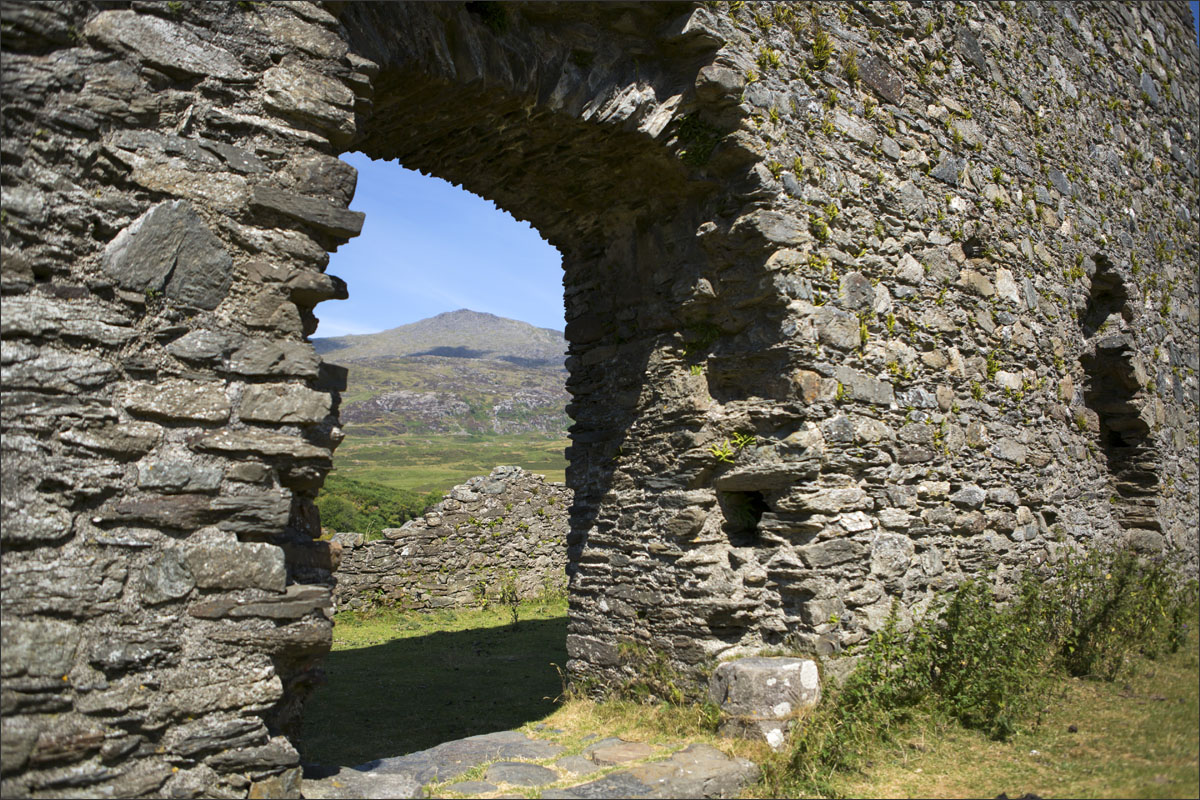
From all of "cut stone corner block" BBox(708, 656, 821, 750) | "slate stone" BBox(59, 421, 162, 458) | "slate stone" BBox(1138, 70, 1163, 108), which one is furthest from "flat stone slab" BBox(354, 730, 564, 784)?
"slate stone" BBox(1138, 70, 1163, 108)

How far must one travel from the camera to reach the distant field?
2096 inches

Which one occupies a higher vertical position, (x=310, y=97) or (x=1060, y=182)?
(x=1060, y=182)

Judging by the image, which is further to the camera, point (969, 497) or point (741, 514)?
point (969, 497)

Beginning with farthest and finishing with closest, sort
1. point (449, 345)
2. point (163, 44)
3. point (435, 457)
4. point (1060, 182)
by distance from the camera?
point (449, 345)
point (435, 457)
point (1060, 182)
point (163, 44)

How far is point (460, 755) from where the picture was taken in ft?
16.4

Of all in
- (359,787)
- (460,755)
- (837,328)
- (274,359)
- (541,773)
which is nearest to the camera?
(274,359)

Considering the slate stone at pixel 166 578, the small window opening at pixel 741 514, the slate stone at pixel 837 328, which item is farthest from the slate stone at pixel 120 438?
the slate stone at pixel 837 328

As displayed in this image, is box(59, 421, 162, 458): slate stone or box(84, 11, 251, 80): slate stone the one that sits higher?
box(84, 11, 251, 80): slate stone

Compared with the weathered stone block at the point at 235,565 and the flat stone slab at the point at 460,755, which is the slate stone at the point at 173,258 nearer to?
the weathered stone block at the point at 235,565

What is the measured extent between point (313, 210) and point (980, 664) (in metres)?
4.71

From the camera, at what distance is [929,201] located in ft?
20.9

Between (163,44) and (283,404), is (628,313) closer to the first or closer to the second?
(283,404)

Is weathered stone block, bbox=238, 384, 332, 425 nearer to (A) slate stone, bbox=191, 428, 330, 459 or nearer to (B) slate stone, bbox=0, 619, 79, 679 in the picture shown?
(A) slate stone, bbox=191, 428, 330, 459

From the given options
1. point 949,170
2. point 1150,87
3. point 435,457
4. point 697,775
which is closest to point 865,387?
point 949,170
